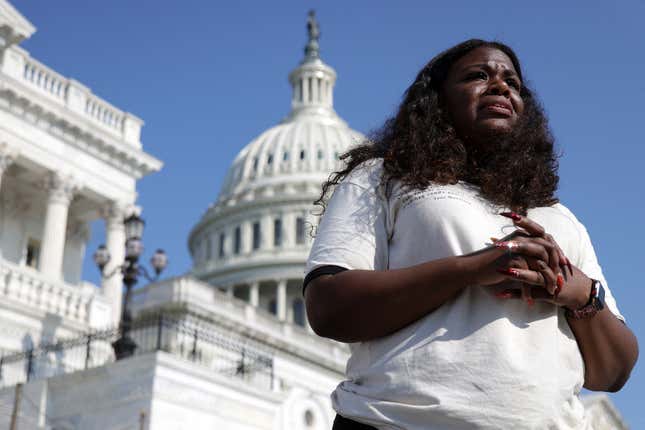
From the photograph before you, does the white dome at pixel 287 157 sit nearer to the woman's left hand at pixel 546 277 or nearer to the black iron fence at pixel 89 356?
the black iron fence at pixel 89 356

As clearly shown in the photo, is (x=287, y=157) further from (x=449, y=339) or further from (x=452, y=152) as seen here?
(x=449, y=339)

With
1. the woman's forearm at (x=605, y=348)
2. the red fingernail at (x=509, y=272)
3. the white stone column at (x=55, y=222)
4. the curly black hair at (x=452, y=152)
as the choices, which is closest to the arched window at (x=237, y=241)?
the white stone column at (x=55, y=222)

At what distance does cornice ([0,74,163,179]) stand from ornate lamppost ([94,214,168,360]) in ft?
19.6

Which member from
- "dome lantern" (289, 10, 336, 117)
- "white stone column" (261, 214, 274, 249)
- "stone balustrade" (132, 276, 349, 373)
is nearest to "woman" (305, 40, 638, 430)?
"stone balustrade" (132, 276, 349, 373)

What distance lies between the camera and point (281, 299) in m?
81.8

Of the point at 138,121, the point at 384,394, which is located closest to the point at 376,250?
the point at 384,394

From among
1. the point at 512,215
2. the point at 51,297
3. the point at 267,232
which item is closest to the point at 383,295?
the point at 512,215

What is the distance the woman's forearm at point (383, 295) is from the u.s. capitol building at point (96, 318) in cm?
153

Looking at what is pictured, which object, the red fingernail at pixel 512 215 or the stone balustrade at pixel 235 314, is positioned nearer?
the red fingernail at pixel 512 215

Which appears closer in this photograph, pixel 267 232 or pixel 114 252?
pixel 114 252

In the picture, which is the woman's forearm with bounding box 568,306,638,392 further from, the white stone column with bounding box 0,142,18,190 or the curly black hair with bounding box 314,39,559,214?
the white stone column with bounding box 0,142,18,190

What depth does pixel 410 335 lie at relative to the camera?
2.76 metres

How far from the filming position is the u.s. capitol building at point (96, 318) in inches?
749

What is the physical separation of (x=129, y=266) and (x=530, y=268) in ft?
69.2
